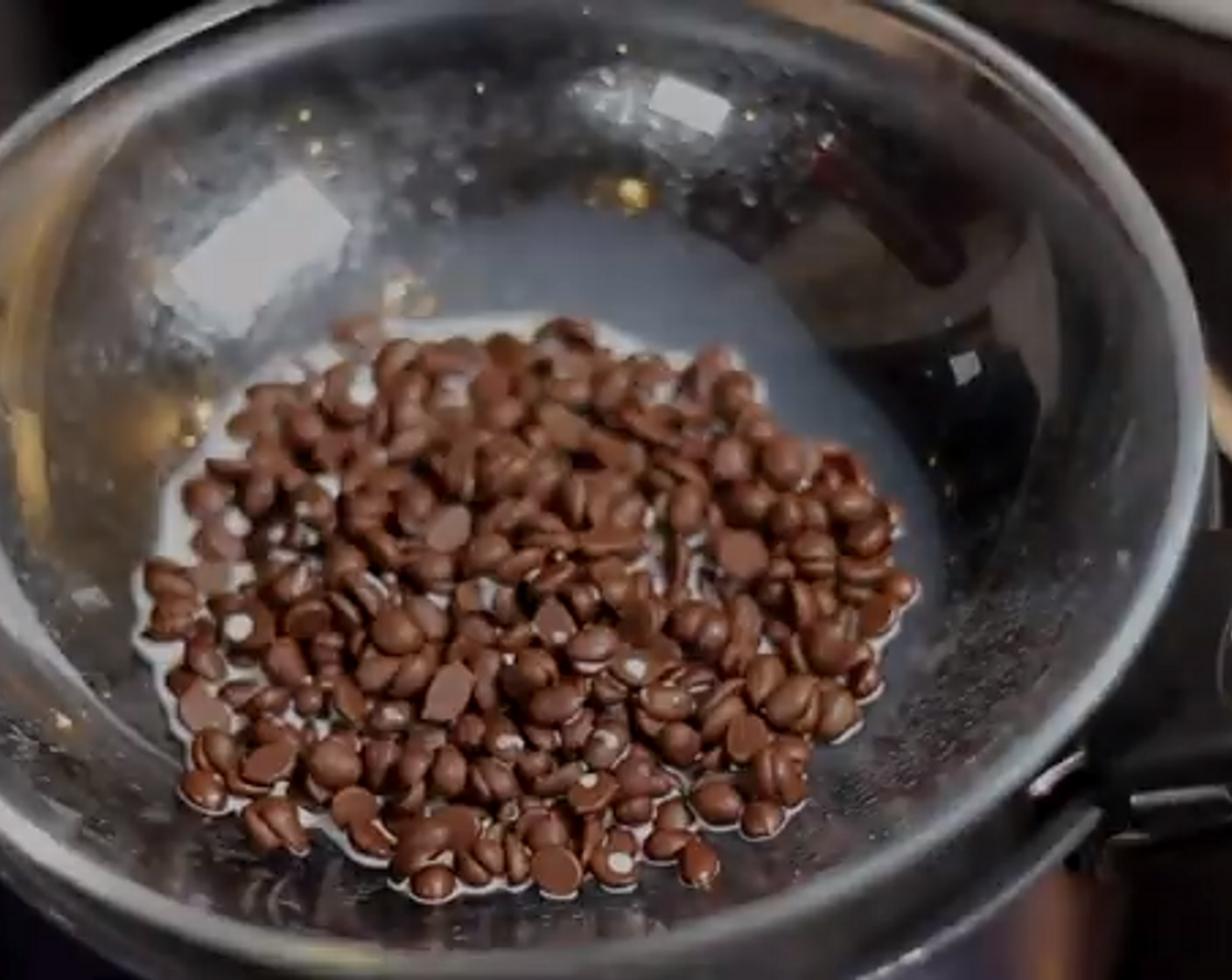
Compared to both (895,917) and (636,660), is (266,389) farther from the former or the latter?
(895,917)

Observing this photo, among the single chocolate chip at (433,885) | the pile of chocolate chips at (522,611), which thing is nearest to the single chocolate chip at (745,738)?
the pile of chocolate chips at (522,611)

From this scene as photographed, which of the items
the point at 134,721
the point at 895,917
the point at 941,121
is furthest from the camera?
the point at 941,121

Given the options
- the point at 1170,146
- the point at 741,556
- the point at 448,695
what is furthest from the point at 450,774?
the point at 1170,146

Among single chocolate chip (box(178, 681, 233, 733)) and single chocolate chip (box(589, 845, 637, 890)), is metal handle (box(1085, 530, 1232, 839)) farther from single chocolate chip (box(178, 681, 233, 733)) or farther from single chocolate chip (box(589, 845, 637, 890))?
single chocolate chip (box(178, 681, 233, 733))

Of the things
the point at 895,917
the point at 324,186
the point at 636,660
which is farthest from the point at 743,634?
the point at 324,186

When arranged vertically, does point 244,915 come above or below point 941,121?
below

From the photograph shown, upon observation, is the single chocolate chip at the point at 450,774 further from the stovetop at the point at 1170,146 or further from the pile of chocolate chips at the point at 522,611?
the stovetop at the point at 1170,146

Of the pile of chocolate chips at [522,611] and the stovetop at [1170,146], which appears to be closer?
the pile of chocolate chips at [522,611]
